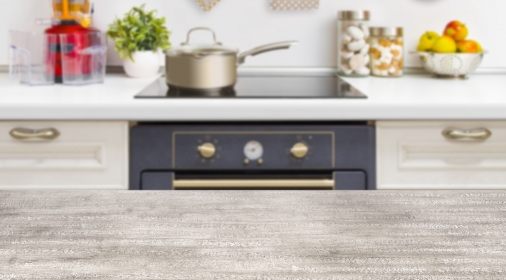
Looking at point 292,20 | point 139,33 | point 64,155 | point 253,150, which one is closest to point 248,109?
point 253,150

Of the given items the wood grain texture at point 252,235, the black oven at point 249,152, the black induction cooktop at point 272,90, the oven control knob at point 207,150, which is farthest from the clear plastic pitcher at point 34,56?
the wood grain texture at point 252,235

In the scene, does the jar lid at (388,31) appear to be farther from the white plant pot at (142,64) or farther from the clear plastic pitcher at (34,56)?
the clear plastic pitcher at (34,56)

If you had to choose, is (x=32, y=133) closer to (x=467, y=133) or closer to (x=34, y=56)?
(x=34, y=56)

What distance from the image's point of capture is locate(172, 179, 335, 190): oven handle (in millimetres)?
1505

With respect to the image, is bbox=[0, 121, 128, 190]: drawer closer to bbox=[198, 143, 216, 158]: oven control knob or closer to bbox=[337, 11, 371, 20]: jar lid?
bbox=[198, 143, 216, 158]: oven control knob

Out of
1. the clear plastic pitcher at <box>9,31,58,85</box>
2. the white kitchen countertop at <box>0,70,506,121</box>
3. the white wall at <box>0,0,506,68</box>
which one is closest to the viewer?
the white kitchen countertop at <box>0,70,506,121</box>

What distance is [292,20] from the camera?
7.00ft

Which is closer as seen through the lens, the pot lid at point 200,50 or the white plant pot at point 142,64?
the pot lid at point 200,50

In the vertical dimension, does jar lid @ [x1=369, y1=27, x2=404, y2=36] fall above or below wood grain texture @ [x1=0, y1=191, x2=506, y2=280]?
above

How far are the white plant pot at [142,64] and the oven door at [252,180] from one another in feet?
1.82

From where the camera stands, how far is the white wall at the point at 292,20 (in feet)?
6.95

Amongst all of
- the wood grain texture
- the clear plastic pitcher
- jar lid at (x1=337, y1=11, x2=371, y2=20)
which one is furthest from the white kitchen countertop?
the wood grain texture

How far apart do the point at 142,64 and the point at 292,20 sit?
553 mm

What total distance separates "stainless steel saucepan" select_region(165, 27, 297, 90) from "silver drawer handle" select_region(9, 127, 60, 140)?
1.18 feet
